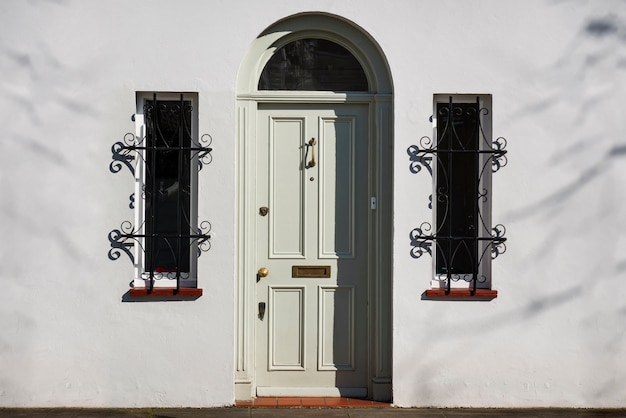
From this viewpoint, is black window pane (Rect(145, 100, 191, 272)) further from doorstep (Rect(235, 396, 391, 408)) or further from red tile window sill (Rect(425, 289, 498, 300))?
red tile window sill (Rect(425, 289, 498, 300))

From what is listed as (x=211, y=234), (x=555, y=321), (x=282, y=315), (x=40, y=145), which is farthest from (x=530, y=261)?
(x=40, y=145)

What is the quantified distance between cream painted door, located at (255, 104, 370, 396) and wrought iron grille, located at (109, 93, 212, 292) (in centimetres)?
57

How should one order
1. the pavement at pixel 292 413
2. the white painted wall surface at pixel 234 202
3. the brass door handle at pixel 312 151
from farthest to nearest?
the brass door handle at pixel 312 151 → the white painted wall surface at pixel 234 202 → the pavement at pixel 292 413

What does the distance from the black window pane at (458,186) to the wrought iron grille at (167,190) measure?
197cm

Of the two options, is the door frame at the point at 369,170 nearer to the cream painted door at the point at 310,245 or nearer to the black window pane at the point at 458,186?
the cream painted door at the point at 310,245

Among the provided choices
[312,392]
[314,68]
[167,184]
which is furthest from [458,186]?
[167,184]

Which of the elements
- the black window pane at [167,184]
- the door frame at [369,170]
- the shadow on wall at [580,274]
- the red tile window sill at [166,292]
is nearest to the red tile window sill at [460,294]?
the shadow on wall at [580,274]

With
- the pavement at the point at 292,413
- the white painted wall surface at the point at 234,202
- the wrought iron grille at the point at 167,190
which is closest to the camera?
the pavement at the point at 292,413

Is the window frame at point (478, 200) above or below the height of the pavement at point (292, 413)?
above

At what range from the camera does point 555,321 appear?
6.56 metres

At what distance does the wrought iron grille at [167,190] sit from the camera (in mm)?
6523

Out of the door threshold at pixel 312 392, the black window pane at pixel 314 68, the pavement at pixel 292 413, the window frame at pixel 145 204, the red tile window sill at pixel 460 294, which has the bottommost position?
the pavement at pixel 292 413

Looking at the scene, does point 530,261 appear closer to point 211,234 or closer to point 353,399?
point 353,399

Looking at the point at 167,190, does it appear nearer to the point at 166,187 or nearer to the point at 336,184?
the point at 166,187
